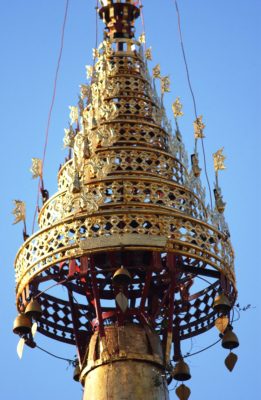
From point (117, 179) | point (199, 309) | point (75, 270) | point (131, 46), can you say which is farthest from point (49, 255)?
point (131, 46)

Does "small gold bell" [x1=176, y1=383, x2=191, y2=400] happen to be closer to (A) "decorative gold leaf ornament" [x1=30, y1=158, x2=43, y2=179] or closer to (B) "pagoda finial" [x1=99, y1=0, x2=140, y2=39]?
(A) "decorative gold leaf ornament" [x1=30, y1=158, x2=43, y2=179]

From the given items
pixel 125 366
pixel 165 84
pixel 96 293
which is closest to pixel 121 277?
pixel 96 293

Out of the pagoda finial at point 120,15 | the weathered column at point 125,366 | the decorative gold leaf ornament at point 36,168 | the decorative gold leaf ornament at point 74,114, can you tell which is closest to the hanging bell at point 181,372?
the weathered column at point 125,366

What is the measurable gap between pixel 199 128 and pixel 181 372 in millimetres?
4603

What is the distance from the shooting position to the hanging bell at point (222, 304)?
19808 millimetres

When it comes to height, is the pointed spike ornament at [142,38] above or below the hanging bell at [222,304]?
above

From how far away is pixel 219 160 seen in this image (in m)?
21.9

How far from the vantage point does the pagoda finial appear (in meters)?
24.3

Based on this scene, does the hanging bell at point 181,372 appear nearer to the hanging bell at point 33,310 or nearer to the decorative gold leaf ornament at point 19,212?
the hanging bell at point 33,310

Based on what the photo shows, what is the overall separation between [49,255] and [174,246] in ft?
6.49

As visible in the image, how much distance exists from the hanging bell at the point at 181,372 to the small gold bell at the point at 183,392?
0.13m

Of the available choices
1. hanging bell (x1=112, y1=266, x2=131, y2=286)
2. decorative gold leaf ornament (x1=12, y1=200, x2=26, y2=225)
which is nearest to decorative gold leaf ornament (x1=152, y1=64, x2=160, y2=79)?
decorative gold leaf ornament (x1=12, y1=200, x2=26, y2=225)

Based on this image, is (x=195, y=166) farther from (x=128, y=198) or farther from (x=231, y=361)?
(x=231, y=361)

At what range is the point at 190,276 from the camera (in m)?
21.3
